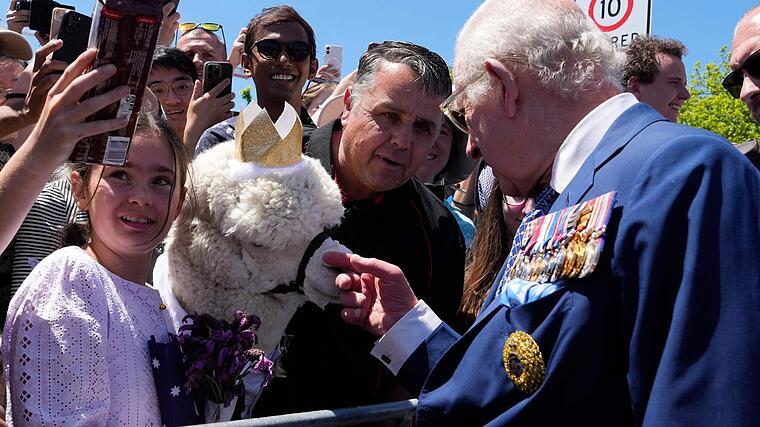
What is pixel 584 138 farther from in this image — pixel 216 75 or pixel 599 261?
pixel 216 75

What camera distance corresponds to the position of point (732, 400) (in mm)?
1424

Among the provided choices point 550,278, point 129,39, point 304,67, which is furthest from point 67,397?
point 304,67

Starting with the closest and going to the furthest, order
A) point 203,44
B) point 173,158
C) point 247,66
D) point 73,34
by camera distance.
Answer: point 73,34 → point 173,158 → point 247,66 → point 203,44

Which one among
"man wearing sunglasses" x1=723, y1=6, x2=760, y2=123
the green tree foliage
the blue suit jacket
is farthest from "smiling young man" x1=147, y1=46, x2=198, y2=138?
the green tree foliage

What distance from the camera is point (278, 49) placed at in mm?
4293

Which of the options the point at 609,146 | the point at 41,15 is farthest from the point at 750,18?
the point at 41,15

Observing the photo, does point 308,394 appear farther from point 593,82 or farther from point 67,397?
point 593,82

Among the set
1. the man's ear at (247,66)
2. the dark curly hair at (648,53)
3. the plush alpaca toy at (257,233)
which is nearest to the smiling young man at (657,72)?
the dark curly hair at (648,53)

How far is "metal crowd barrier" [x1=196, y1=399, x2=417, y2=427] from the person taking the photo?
7.04 ft

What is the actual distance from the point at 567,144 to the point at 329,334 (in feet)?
3.94

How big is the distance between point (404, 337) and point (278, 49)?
2.33m

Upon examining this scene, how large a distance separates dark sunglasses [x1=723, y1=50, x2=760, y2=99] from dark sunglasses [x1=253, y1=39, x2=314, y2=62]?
2.20m

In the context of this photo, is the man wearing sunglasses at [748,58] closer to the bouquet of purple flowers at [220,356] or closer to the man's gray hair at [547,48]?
the man's gray hair at [547,48]

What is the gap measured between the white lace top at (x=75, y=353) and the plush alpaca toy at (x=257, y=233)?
30 cm
